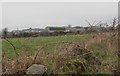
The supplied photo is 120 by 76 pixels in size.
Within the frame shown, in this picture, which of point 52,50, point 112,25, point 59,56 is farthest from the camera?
point 112,25

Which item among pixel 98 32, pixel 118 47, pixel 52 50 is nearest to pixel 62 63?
pixel 52 50

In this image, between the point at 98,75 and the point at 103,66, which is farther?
the point at 103,66

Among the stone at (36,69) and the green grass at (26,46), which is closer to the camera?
the stone at (36,69)

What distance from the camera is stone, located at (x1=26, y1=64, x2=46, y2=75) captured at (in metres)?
7.02

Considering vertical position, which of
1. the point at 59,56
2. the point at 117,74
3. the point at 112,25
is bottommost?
the point at 117,74

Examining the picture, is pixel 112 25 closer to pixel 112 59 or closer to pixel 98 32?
pixel 98 32

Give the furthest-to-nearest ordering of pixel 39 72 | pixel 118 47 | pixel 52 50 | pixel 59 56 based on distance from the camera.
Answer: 1. pixel 118 47
2. pixel 52 50
3. pixel 59 56
4. pixel 39 72

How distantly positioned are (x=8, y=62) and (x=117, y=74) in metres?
3.15

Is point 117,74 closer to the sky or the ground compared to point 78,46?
closer to the ground

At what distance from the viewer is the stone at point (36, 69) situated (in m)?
7.02

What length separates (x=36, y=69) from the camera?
7.05 m

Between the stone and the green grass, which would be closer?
the stone

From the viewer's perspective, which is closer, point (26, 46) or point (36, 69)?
point (36, 69)

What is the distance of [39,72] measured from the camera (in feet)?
23.0
